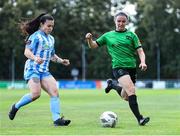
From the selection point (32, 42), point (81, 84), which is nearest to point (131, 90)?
point (32, 42)

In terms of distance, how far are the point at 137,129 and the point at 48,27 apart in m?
2.94

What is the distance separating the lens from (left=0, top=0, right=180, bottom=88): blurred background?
8050cm

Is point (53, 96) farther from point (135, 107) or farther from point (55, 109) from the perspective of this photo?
point (135, 107)

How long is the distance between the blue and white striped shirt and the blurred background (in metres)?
67.2

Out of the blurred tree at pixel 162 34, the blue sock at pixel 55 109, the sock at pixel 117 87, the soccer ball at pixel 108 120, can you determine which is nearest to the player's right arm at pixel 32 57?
the blue sock at pixel 55 109

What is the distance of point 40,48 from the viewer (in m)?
11.8

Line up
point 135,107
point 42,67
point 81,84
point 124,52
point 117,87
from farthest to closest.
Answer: point 81,84 < point 117,87 < point 124,52 < point 42,67 < point 135,107

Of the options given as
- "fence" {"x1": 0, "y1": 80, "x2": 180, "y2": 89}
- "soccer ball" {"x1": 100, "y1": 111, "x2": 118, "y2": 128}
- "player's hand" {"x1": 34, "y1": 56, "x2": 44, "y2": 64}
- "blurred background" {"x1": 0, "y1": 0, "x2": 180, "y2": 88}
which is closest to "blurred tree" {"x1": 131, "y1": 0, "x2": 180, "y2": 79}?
"blurred background" {"x1": 0, "y1": 0, "x2": 180, "y2": 88}

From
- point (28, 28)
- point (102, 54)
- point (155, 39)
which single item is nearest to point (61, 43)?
point (102, 54)

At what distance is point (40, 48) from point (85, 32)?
69991mm

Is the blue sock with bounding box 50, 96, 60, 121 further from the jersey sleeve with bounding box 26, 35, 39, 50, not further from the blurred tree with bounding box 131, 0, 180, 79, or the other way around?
the blurred tree with bounding box 131, 0, 180, 79

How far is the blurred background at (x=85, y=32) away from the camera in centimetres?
8050

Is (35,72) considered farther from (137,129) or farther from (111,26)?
(111,26)

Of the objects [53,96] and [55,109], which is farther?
[53,96]
